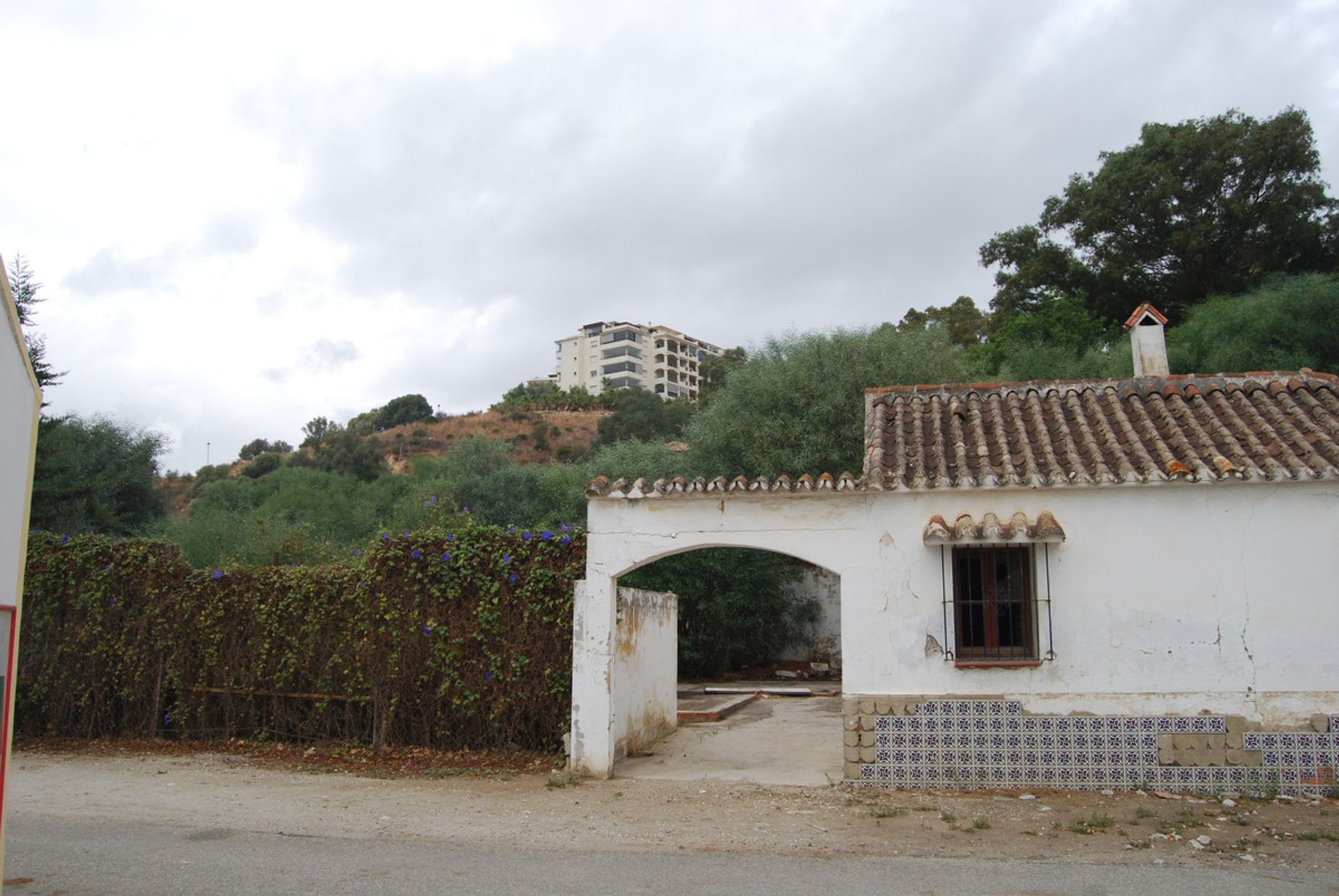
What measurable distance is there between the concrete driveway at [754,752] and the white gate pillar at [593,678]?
1.63ft

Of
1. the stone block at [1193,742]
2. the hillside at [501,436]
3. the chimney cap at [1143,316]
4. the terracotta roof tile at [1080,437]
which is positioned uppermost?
the hillside at [501,436]

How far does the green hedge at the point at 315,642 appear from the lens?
10.8m

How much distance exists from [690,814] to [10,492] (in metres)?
6.07

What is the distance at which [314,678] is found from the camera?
38.5ft

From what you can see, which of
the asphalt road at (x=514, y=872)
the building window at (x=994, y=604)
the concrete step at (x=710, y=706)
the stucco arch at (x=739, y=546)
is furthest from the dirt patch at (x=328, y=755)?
the concrete step at (x=710, y=706)

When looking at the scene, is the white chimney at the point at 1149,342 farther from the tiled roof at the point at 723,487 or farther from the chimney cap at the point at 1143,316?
the tiled roof at the point at 723,487

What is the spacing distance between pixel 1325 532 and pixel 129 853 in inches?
423

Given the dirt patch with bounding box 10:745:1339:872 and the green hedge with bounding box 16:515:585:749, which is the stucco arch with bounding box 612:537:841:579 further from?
the dirt patch with bounding box 10:745:1339:872

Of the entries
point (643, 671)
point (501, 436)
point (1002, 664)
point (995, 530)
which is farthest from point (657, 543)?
point (501, 436)

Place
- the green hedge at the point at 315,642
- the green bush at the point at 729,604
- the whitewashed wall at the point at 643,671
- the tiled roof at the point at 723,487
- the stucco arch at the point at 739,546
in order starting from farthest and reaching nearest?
the green bush at the point at 729,604
the whitewashed wall at the point at 643,671
the green hedge at the point at 315,642
the stucco arch at the point at 739,546
the tiled roof at the point at 723,487

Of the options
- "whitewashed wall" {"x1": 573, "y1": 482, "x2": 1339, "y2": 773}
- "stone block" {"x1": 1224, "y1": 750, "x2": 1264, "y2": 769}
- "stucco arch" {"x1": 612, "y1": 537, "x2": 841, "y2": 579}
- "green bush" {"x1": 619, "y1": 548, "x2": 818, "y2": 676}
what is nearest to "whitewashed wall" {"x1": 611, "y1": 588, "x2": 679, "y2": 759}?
"stucco arch" {"x1": 612, "y1": 537, "x2": 841, "y2": 579}

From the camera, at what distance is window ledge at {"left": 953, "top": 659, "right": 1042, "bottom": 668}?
9.27m

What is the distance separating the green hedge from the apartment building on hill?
94069mm

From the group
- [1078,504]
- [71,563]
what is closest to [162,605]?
[71,563]
